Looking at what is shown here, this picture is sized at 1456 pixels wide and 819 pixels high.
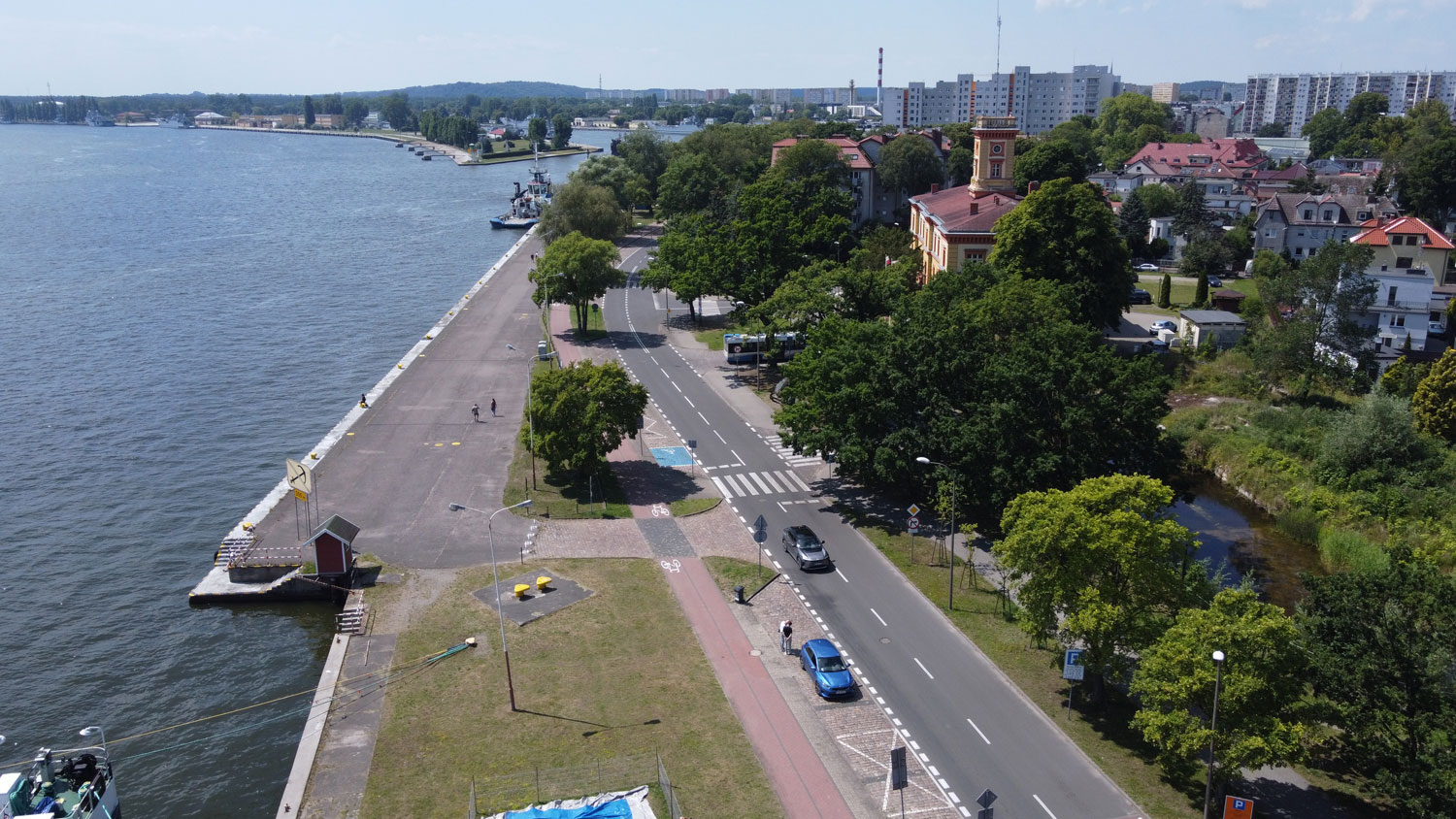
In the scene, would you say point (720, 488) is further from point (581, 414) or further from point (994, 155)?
point (994, 155)

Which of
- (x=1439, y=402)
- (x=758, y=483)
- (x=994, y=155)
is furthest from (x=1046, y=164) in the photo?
(x=758, y=483)

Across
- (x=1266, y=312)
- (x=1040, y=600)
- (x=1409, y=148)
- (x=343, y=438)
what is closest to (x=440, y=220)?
(x=343, y=438)

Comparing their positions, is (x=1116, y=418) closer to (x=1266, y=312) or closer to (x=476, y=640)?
(x=476, y=640)

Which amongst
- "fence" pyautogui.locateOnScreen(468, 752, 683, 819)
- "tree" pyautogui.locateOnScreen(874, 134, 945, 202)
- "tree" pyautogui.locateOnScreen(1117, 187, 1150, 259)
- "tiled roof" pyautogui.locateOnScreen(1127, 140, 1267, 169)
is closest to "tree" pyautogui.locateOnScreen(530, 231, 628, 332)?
"tree" pyautogui.locateOnScreen(874, 134, 945, 202)

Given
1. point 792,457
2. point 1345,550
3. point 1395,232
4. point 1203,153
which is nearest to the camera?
point 1345,550

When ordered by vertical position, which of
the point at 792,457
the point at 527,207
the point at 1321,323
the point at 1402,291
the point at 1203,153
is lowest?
the point at 792,457

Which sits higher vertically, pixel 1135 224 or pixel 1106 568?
pixel 1135 224

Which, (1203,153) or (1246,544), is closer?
(1246,544)
